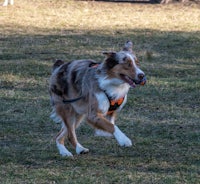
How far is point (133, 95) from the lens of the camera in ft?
36.2

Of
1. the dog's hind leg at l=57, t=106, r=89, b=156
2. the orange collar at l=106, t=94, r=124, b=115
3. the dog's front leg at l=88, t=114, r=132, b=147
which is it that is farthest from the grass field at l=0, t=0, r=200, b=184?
the orange collar at l=106, t=94, r=124, b=115

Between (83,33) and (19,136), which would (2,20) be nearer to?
(83,33)

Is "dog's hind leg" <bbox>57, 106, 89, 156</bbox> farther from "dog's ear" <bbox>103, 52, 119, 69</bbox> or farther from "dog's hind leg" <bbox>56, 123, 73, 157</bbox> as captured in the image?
"dog's ear" <bbox>103, 52, 119, 69</bbox>

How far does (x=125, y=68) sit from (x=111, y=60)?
0.19 meters

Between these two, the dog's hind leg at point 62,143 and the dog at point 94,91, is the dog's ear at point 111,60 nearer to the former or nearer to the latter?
the dog at point 94,91

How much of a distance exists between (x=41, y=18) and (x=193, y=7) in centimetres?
540

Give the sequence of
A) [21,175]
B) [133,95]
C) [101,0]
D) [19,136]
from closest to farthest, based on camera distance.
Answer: [21,175] → [19,136] → [133,95] → [101,0]

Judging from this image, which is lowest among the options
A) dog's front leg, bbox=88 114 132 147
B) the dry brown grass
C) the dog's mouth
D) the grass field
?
the dry brown grass

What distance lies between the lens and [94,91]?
744cm

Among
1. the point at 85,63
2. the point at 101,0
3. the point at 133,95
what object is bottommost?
the point at 101,0

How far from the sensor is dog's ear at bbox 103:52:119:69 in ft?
24.1

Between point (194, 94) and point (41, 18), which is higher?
point (194, 94)

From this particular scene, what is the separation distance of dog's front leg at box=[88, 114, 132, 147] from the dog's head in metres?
0.45

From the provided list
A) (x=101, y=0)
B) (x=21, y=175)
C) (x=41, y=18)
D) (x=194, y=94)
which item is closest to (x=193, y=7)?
(x=101, y=0)
